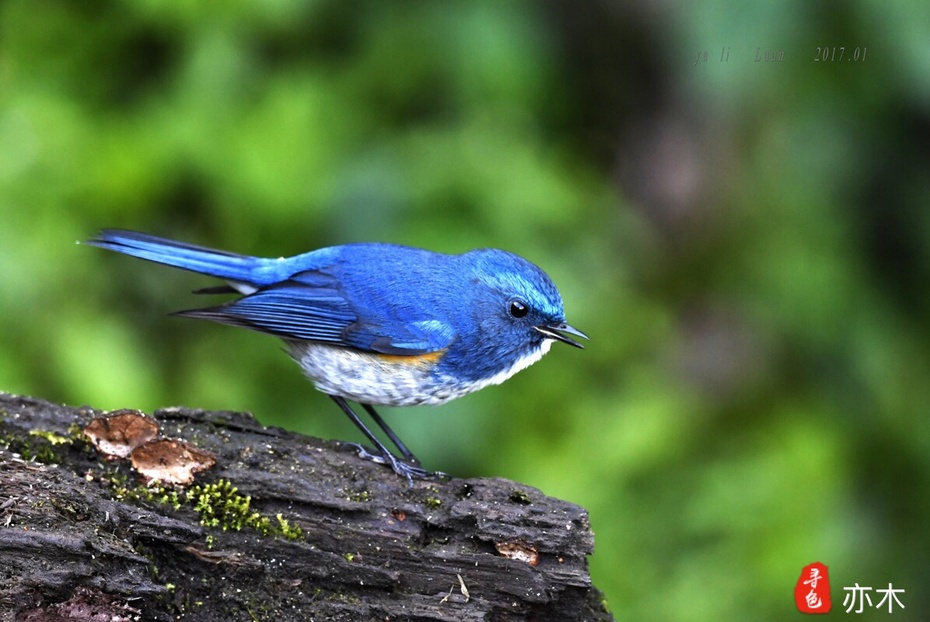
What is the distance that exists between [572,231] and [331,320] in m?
1.86

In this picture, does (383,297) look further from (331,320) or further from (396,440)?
(396,440)

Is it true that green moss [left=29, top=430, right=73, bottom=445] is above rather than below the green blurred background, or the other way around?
below

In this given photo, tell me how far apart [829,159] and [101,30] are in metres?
4.11

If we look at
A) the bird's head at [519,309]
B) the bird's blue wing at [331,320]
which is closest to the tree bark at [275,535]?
the bird's blue wing at [331,320]

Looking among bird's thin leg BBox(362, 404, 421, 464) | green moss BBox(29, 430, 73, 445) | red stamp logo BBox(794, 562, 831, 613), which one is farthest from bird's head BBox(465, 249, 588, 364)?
red stamp logo BBox(794, 562, 831, 613)

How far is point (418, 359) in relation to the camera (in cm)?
411

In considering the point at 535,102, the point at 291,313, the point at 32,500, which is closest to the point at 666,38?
the point at 535,102

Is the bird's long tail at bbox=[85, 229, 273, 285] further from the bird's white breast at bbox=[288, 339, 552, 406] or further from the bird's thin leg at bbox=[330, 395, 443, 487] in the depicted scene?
the bird's thin leg at bbox=[330, 395, 443, 487]

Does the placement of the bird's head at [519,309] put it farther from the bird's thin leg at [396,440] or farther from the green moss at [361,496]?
the green moss at [361,496]

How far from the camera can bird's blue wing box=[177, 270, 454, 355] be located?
4113 millimetres

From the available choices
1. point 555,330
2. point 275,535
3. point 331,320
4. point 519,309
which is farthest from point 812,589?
point 275,535

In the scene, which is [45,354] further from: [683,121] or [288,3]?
[683,121]

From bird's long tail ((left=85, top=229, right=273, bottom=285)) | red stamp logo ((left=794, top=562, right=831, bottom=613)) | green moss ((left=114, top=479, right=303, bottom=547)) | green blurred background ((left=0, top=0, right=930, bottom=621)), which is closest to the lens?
green moss ((left=114, top=479, right=303, bottom=547))

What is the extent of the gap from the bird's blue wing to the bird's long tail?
5.0 inches
